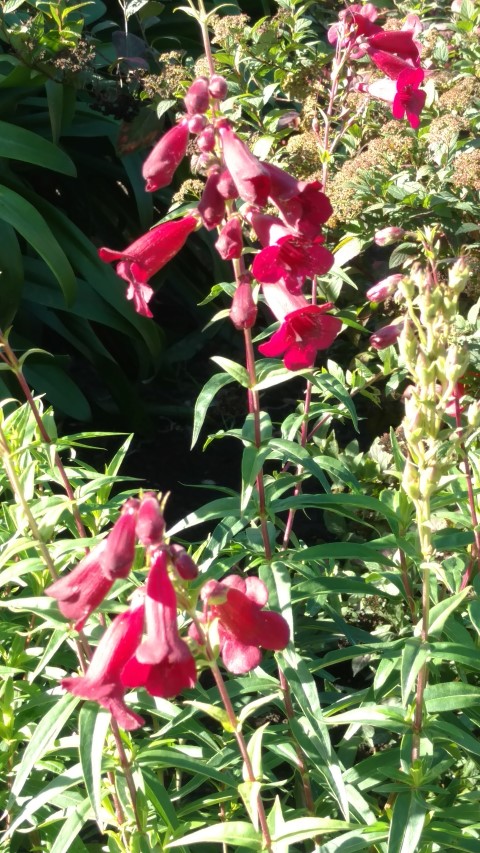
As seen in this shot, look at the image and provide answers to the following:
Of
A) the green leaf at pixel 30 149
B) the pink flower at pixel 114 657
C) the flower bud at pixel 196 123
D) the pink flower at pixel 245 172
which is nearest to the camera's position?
the pink flower at pixel 114 657

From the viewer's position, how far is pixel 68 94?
4.68 metres

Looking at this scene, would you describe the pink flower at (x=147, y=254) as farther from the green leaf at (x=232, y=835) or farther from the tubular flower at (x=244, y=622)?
the green leaf at (x=232, y=835)

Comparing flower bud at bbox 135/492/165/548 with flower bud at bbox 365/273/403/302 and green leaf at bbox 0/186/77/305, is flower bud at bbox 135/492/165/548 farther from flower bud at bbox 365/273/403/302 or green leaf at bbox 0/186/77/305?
green leaf at bbox 0/186/77/305

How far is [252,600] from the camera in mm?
1534

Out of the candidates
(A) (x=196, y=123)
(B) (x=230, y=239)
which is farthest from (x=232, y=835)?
(A) (x=196, y=123)

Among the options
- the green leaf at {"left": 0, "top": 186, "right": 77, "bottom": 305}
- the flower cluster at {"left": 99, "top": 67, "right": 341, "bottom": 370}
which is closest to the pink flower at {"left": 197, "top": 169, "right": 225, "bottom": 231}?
the flower cluster at {"left": 99, "top": 67, "right": 341, "bottom": 370}

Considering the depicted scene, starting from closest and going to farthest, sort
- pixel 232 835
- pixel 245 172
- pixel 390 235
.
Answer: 1. pixel 245 172
2. pixel 232 835
3. pixel 390 235

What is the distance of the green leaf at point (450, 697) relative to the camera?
6.39ft

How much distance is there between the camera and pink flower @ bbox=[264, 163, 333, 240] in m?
1.74

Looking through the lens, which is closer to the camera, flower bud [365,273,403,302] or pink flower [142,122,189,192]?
pink flower [142,122,189,192]

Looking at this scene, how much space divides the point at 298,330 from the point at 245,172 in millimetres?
360

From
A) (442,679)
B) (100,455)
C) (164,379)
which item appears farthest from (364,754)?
(164,379)

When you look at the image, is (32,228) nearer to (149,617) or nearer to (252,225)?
(252,225)

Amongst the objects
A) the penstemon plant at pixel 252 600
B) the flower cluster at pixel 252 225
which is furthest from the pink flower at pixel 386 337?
the flower cluster at pixel 252 225
